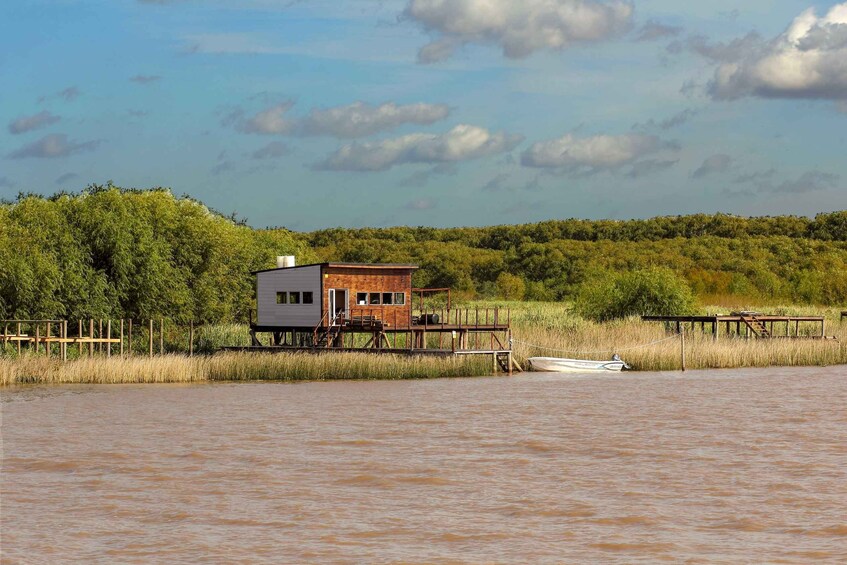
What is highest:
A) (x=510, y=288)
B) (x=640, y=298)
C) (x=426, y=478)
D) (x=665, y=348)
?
(x=510, y=288)

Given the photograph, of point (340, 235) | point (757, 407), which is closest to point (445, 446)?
point (757, 407)

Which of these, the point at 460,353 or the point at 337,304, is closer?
the point at 460,353

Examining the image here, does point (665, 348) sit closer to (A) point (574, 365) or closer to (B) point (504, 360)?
(A) point (574, 365)

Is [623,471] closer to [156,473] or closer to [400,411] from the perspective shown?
[156,473]

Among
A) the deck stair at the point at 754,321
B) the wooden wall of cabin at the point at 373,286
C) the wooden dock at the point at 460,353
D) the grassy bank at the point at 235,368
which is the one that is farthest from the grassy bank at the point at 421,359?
the wooden wall of cabin at the point at 373,286

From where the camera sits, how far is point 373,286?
49938mm

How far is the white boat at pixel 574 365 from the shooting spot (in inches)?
1724

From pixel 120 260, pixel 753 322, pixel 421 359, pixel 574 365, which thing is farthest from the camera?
pixel 753 322

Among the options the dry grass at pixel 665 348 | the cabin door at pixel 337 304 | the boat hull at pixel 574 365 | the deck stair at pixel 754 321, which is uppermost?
the cabin door at pixel 337 304

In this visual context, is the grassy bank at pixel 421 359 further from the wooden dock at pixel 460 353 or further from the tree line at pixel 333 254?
the tree line at pixel 333 254

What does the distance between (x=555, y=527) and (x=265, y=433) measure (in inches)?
454

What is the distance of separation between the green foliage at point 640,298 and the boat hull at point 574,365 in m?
17.1

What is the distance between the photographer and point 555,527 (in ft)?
51.4

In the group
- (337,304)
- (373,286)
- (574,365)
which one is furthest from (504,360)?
(337,304)
